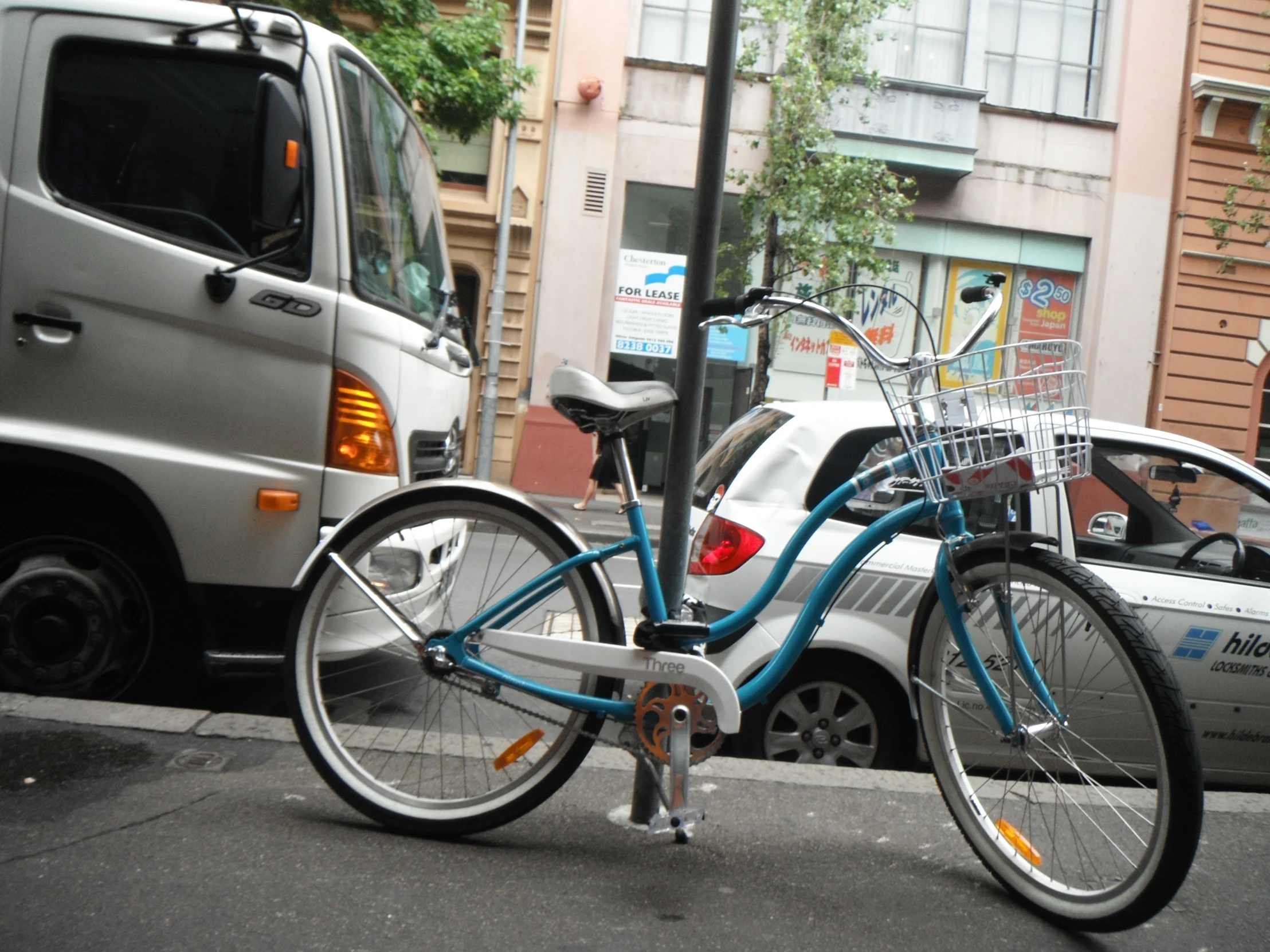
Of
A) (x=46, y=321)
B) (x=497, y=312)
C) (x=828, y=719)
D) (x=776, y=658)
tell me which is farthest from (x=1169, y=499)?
(x=497, y=312)

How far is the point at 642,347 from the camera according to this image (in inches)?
687

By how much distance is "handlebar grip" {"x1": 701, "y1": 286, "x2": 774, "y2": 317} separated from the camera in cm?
277

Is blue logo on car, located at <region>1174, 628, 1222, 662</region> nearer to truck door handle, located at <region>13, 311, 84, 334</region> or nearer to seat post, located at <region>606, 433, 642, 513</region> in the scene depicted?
seat post, located at <region>606, 433, 642, 513</region>

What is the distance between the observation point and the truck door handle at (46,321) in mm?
3934

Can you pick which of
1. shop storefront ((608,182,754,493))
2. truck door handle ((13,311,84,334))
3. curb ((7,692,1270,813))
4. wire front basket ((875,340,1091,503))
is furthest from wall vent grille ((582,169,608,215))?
wire front basket ((875,340,1091,503))

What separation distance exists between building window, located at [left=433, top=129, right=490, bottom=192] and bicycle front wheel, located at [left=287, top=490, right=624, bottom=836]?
16138 mm

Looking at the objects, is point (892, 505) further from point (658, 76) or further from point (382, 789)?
point (658, 76)

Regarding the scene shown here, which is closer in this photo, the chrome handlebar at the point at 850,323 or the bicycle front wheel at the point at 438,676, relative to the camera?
the chrome handlebar at the point at 850,323

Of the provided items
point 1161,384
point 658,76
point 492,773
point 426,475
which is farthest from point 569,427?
point 492,773

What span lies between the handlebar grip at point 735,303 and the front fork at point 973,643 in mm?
682

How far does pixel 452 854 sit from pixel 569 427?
14.8 meters

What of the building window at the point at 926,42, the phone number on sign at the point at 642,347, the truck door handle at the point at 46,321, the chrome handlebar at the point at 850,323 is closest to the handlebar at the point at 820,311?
the chrome handlebar at the point at 850,323

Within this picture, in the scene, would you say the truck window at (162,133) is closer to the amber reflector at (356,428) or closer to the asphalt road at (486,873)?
the amber reflector at (356,428)

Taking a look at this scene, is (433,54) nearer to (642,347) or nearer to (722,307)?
(642,347)
